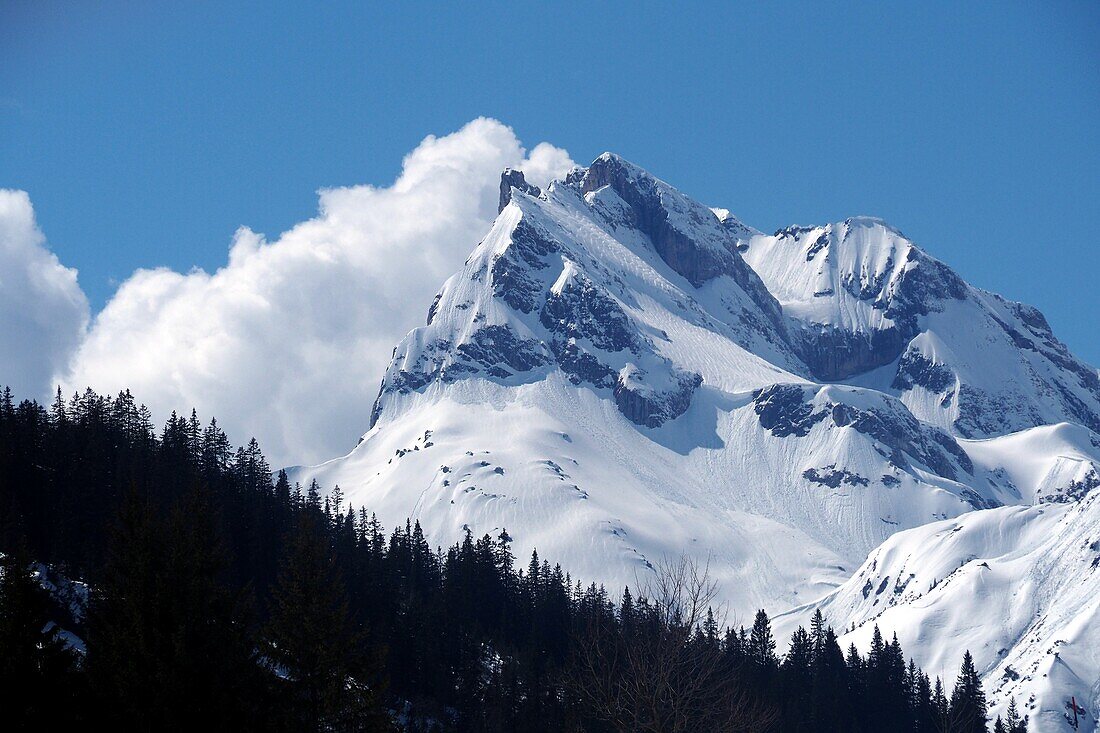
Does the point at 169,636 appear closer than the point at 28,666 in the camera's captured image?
No

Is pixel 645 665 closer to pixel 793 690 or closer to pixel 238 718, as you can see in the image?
pixel 238 718

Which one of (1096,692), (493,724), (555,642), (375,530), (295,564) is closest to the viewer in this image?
(295,564)

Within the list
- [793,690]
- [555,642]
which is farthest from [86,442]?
[793,690]

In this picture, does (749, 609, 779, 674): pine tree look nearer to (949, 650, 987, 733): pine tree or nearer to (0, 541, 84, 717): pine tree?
(949, 650, 987, 733): pine tree

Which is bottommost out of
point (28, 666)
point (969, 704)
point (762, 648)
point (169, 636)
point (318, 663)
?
point (318, 663)

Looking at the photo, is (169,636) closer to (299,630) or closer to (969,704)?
(299,630)

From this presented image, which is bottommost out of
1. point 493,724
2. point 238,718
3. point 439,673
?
point 238,718

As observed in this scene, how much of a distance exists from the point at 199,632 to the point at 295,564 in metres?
3.59

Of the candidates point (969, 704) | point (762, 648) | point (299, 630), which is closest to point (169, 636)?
point (299, 630)

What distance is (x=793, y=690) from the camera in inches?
4914

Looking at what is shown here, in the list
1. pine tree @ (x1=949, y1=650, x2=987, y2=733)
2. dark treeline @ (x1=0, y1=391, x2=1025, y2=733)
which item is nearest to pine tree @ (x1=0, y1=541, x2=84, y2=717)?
dark treeline @ (x1=0, y1=391, x2=1025, y2=733)

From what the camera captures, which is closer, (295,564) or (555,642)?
(295,564)

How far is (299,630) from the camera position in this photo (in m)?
38.2

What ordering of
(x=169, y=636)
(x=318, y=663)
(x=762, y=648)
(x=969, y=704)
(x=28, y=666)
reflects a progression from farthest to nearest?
(x=762, y=648) < (x=969, y=704) < (x=318, y=663) < (x=169, y=636) < (x=28, y=666)
